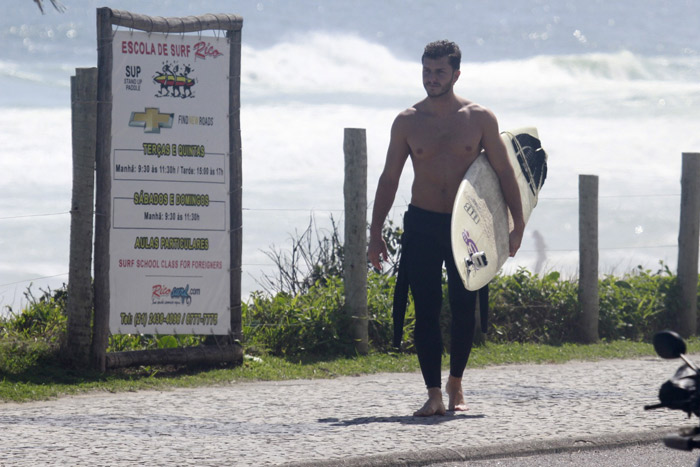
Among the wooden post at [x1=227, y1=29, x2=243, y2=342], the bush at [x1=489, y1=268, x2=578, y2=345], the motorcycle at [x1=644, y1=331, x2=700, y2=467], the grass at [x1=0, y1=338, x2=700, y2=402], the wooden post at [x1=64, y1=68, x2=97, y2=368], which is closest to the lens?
the motorcycle at [x1=644, y1=331, x2=700, y2=467]

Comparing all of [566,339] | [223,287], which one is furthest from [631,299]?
[223,287]

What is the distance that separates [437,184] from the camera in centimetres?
605

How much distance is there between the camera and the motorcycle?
225cm

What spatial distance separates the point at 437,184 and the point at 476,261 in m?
0.56

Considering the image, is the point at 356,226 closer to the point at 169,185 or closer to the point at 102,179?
the point at 169,185

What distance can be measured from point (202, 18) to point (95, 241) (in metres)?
2.20

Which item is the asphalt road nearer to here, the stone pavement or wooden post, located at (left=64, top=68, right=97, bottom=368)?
the stone pavement

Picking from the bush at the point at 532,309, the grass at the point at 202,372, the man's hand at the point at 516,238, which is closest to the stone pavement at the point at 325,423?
the grass at the point at 202,372

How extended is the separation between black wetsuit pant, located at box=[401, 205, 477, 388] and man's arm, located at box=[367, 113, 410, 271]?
0.75 ft

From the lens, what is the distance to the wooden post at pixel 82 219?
7.92 meters

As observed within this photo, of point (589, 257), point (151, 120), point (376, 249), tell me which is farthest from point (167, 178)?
point (589, 257)

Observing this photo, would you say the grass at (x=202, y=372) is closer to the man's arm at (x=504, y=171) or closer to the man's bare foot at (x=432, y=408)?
the man's bare foot at (x=432, y=408)

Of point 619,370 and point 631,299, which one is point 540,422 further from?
point 631,299

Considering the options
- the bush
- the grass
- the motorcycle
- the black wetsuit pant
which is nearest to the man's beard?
the black wetsuit pant
